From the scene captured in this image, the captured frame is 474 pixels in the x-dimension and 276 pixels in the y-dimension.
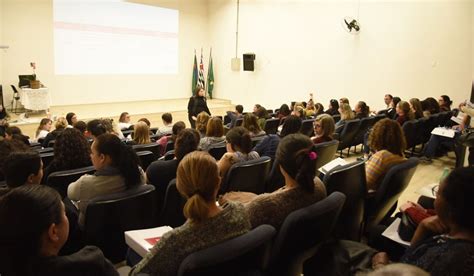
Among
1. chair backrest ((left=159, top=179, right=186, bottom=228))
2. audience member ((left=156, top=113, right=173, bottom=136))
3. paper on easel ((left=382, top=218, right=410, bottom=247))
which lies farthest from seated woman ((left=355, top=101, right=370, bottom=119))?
paper on easel ((left=382, top=218, right=410, bottom=247))

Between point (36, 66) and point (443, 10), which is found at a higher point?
point (443, 10)

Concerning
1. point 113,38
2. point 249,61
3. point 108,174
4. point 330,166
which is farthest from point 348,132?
point 113,38

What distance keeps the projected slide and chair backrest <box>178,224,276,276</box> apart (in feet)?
37.7

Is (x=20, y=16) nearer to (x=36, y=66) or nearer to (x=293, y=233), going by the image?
(x=36, y=66)

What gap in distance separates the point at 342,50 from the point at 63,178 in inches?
388

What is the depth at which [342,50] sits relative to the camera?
11398 millimetres

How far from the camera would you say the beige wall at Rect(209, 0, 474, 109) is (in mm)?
9516

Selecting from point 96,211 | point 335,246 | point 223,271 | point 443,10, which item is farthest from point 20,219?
point 443,10

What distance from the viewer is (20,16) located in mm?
10758

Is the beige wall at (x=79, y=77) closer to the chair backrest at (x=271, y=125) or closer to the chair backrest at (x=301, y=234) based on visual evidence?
the chair backrest at (x=271, y=125)

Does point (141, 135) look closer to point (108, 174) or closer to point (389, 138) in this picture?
point (108, 174)

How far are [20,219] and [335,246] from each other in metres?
1.52

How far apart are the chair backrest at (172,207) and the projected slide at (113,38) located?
33.1ft

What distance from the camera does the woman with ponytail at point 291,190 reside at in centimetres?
208
